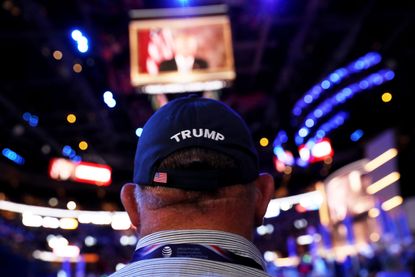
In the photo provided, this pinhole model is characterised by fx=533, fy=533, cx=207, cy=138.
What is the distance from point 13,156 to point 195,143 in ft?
71.5

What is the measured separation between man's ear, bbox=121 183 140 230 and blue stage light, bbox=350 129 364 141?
728 inches

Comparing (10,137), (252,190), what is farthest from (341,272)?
(252,190)

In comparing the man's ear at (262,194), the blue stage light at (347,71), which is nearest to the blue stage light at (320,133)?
the blue stage light at (347,71)

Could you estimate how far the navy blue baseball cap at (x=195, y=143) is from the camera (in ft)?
3.76

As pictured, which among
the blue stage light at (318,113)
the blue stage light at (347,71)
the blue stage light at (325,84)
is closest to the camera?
the blue stage light at (347,71)

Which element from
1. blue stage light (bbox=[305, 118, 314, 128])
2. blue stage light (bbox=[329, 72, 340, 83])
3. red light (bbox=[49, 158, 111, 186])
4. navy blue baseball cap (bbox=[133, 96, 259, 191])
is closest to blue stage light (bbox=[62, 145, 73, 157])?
red light (bbox=[49, 158, 111, 186])

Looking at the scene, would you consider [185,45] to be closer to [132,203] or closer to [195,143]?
[132,203]

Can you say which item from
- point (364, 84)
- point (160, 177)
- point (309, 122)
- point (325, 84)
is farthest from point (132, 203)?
point (309, 122)

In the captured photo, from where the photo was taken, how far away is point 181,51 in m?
6.15

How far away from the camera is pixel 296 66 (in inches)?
504

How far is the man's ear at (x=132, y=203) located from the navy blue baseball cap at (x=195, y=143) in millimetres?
68

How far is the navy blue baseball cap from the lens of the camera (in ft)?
3.76

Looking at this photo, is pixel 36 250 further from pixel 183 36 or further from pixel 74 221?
pixel 183 36

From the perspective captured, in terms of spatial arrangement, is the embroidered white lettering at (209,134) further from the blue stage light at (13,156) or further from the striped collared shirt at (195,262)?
the blue stage light at (13,156)
